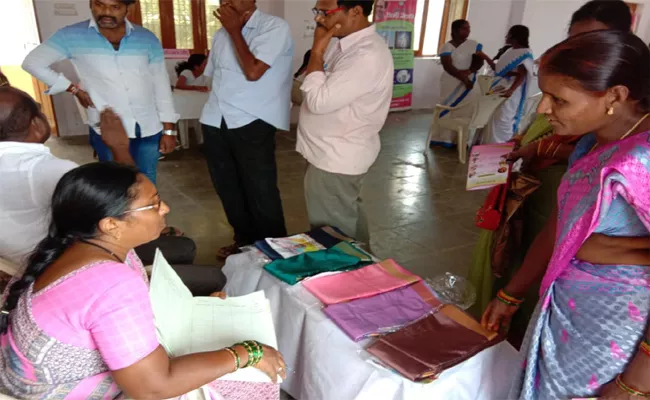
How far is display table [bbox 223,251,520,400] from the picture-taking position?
1.16 meters

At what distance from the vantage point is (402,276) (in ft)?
5.12

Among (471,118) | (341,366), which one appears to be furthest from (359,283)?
(471,118)

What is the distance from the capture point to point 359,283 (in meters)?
1.51

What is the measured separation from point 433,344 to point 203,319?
0.63m

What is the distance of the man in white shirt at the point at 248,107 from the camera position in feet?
7.70

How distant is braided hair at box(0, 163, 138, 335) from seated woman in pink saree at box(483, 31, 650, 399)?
3.17 feet

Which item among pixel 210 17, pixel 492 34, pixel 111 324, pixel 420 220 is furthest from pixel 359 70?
pixel 492 34

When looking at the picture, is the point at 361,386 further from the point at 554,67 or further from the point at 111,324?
the point at 554,67

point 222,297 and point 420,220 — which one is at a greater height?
point 222,297

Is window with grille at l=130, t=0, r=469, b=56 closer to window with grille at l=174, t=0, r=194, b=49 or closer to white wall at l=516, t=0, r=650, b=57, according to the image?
window with grille at l=174, t=0, r=194, b=49

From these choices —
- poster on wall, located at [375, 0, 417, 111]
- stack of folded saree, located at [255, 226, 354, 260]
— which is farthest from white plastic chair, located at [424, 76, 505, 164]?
stack of folded saree, located at [255, 226, 354, 260]

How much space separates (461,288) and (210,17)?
5394mm

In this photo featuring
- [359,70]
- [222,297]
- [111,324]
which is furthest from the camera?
[359,70]

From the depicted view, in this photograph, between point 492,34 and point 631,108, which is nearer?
point 631,108
